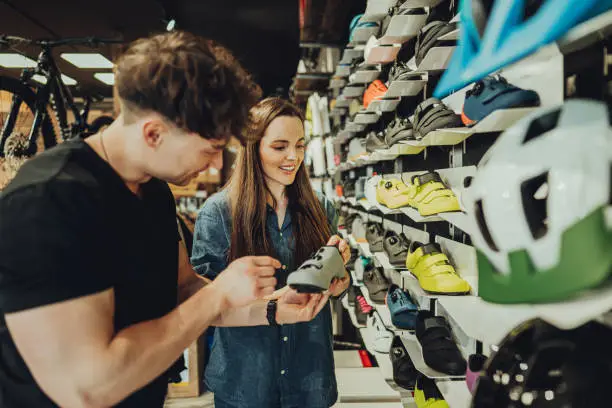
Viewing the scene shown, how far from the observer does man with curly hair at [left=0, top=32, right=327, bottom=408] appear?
2.40 feet

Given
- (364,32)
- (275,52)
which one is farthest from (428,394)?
(275,52)

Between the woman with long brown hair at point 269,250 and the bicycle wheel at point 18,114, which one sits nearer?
the woman with long brown hair at point 269,250

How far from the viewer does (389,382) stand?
2809 millimetres

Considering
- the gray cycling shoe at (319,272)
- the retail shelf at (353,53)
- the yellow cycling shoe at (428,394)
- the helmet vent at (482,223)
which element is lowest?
the yellow cycling shoe at (428,394)

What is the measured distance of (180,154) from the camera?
91cm

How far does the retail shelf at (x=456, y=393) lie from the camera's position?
5.20ft

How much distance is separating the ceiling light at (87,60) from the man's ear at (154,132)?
15.9ft

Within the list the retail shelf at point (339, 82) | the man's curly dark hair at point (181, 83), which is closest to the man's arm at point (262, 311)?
the man's curly dark hair at point (181, 83)

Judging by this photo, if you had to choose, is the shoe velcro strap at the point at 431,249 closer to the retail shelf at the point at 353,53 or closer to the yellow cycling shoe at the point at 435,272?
the yellow cycling shoe at the point at 435,272

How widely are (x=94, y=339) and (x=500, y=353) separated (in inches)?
32.6

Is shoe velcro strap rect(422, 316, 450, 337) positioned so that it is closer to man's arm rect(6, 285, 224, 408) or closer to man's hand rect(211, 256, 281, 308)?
man's hand rect(211, 256, 281, 308)

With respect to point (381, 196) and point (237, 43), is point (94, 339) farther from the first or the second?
point (237, 43)

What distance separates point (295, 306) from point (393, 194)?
4.01ft

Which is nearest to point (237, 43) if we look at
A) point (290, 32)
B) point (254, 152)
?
point (290, 32)
